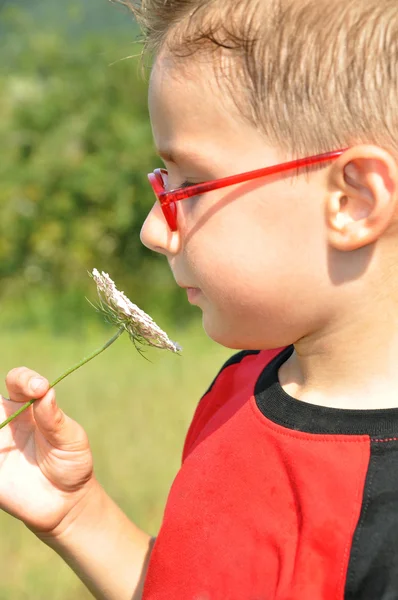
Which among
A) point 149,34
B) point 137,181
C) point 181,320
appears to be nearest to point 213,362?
point 181,320

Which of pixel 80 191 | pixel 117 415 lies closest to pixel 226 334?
pixel 117 415

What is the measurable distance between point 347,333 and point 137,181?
188 inches

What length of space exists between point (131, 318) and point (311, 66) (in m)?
0.60

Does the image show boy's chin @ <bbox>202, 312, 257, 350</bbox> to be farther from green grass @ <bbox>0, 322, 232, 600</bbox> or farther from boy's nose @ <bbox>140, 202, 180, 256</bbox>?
green grass @ <bbox>0, 322, 232, 600</bbox>

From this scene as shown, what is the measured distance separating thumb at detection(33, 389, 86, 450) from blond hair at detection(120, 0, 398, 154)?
2.41ft

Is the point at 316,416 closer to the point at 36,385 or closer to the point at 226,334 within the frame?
the point at 226,334

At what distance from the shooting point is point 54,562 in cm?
351

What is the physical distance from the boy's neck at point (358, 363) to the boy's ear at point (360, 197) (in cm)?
15

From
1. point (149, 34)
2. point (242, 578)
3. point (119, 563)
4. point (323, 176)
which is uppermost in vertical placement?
point (149, 34)

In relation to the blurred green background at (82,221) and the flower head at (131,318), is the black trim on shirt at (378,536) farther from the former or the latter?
the blurred green background at (82,221)

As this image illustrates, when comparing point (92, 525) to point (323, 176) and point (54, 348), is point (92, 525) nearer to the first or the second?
point (323, 176)

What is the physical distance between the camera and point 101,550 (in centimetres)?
198

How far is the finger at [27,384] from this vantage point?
1.85 metres

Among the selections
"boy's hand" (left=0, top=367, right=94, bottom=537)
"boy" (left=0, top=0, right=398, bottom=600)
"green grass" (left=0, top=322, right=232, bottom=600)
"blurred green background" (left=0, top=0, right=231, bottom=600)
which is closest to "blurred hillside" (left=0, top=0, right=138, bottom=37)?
"blurred green background" (left=0, top=0, right=231, bottom=600)
